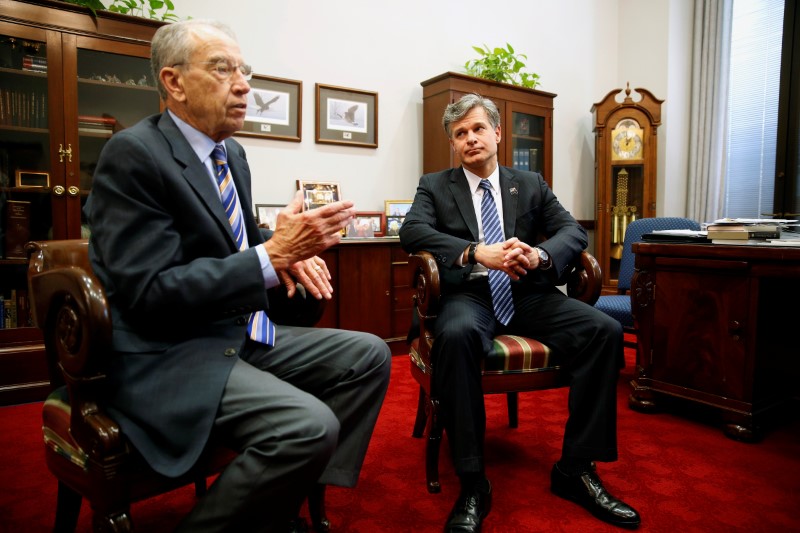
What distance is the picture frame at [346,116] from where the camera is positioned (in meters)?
3.99

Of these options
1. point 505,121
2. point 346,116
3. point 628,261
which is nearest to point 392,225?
point 346,116

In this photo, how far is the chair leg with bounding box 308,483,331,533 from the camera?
5.00 ft

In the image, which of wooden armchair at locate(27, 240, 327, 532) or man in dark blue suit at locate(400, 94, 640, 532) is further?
man in dark blue suit at locate(400, 94, 640, 532)

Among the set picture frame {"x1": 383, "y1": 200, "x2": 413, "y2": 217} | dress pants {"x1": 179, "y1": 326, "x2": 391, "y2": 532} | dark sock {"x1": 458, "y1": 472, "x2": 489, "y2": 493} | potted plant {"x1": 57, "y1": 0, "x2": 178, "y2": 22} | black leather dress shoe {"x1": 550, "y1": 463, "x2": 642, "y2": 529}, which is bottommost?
black leather dress shoe {"x1": 550, "y1": 463, "x2": 642, "y2": 529}

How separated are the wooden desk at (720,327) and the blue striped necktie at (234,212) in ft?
6.45

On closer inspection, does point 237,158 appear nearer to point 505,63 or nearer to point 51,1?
point 51,1

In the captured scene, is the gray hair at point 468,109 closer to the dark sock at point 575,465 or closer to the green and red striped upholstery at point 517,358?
the green and red striped upholstery at point 517,358

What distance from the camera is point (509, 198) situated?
2.17 metres

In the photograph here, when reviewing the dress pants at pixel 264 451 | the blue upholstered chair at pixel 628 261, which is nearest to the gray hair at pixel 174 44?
the dress pants at pixel 264 451

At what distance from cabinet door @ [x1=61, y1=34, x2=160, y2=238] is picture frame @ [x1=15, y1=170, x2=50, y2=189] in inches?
5.0

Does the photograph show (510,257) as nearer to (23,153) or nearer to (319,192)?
(319,192)

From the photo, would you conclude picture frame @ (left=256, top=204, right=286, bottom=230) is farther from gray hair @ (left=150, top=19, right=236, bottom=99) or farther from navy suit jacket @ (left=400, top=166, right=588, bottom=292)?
gray hair @ (left=150, top=19, right=236, bottom=99)

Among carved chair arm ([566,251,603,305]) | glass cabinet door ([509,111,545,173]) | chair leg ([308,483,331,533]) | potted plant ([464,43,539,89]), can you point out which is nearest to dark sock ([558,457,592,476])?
carved chair arm ([566,251,603,305])

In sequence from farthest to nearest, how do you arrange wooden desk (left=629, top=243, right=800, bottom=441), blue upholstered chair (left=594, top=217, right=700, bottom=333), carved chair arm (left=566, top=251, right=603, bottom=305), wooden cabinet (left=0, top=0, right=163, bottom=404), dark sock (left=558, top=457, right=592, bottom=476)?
blue upholstered chair (left=594, top=217, right=700, bottom=333), wooden cabinet (left=0, top=0, right=163, bottom=404), wooden desk (left=629, top=243, right=800, bottom=441), carved chair arm (left=566, top=251, right=603, bottom=305), dark sock (left=558, top=457, right=592, bottom=476)
